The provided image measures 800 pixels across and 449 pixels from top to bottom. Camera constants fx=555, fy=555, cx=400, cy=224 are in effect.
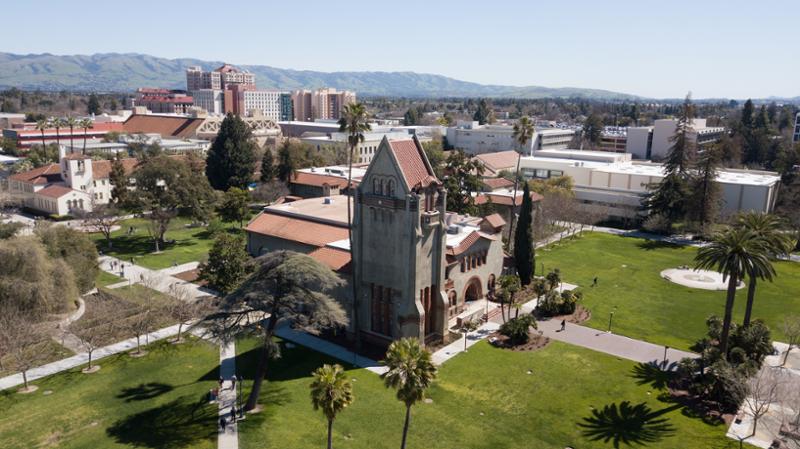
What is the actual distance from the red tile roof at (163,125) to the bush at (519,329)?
12950 cm

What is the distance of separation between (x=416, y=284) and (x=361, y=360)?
7.42 metres

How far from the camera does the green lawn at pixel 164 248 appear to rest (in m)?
70.4

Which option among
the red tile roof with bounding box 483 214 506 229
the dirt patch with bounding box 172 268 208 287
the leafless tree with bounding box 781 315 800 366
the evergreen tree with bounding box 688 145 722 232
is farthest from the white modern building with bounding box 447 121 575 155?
the leafless tree with bounding box 781 315 800 366

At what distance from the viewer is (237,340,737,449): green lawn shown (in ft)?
111

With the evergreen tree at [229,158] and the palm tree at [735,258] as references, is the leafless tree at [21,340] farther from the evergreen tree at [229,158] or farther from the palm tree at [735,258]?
the evergreen tree at [229,158]

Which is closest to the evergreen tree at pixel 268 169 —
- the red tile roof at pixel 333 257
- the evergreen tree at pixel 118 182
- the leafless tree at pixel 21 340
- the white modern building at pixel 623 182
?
the evergreen tree at pixel 118 182

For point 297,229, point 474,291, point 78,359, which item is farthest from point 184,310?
point 474,291

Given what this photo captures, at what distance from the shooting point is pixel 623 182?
347ft

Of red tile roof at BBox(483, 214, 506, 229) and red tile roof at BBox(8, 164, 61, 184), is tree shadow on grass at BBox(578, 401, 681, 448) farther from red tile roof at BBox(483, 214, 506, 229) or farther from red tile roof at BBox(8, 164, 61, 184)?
red tile roof at BBox(8, 164, 61, 184)

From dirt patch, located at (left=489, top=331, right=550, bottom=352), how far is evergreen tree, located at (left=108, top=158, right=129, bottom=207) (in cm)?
6484

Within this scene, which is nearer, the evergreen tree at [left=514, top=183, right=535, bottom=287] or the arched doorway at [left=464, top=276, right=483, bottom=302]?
the arched doorway at [left=464, top=276, right=483, bottom=302]

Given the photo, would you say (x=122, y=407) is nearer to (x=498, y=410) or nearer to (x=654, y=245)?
(x=498, y=410)

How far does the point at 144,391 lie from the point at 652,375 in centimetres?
3713

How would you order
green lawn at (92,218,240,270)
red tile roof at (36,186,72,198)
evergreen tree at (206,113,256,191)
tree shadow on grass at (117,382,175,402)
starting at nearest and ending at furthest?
tree shadow on grass at (117,382,175,402)
green lawn at (92,218,240,270)
red tile roof at (36,186,72,198)
evergreen tree at (206,113,256,191)
